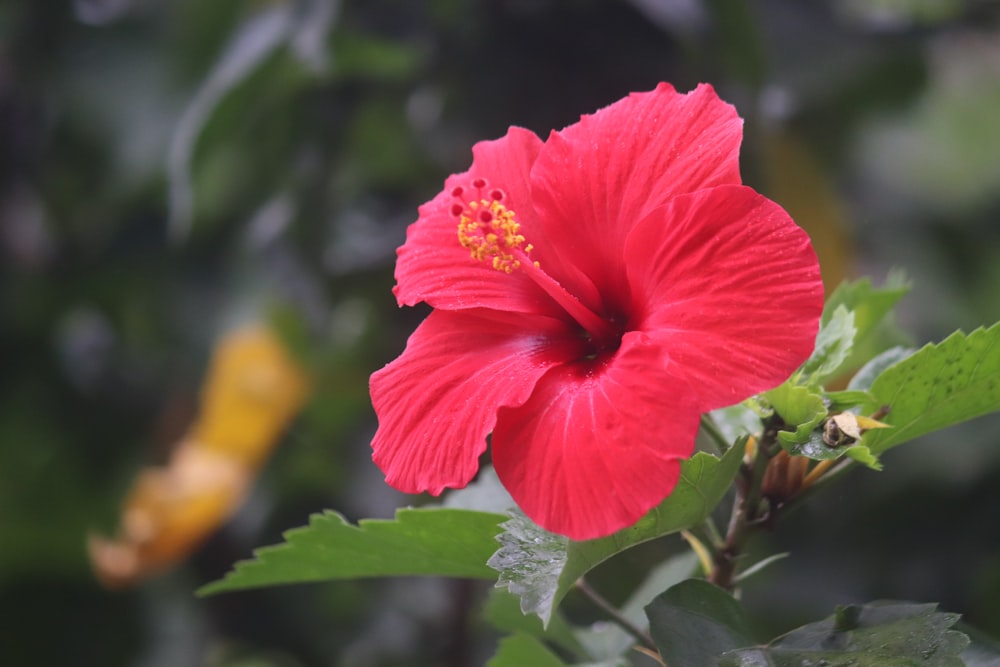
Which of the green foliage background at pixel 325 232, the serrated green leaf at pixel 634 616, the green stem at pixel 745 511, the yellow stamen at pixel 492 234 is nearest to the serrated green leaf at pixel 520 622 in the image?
the serrated green leaf at pixel 634 616

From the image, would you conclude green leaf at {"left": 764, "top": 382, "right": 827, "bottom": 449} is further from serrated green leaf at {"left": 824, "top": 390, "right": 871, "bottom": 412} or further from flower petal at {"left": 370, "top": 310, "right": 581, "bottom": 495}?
flower petal at {"left": 370, "top": 310, "right": 581, "bottom": 495}

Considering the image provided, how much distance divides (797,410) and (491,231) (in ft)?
0.63

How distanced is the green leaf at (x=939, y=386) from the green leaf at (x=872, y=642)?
0.29 feet

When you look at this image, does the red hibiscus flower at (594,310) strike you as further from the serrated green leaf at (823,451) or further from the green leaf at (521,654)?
the green leaf at (521,654)

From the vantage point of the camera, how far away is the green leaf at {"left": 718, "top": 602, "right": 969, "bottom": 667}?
1.51 ft

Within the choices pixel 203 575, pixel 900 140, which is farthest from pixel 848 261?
pixel 203 575

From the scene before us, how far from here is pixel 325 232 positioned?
1.39m

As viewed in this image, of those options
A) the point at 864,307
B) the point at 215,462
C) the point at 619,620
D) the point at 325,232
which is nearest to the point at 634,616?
the point at 619,620

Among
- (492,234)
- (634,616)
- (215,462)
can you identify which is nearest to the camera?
(492,234)

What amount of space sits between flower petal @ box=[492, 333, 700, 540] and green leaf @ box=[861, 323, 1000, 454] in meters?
0.13

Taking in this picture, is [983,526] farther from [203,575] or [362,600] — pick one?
[203,575]

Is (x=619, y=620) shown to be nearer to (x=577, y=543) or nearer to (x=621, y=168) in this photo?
(x=577, y=543)

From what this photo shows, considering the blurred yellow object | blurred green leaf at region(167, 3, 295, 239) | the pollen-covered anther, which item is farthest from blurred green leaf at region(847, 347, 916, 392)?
the blurred yellow object

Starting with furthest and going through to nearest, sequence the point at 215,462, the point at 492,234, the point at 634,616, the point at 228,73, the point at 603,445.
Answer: the point at 215,462, the point at 228,73, the point at 634,616, the point at 492,234, the point at 603,445
